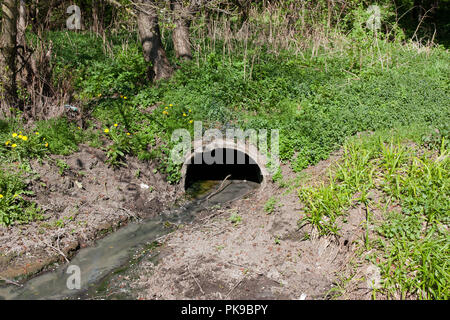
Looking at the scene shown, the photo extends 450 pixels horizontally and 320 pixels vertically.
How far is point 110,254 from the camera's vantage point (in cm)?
573

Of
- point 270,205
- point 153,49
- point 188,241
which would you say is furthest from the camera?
point 153,49

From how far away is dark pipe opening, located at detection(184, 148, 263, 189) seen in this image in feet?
27.9

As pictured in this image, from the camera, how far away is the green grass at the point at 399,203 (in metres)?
4.20

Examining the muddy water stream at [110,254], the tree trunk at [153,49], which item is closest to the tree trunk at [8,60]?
the tree trunk at [153,49]

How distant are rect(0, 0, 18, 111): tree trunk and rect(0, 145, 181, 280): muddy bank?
60.5 inches

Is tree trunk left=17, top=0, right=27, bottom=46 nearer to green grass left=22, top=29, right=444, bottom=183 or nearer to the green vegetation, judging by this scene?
green grass left=22, top=29, right=444, bottom=183

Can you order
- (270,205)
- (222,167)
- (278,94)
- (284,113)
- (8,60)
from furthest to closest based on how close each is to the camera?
(222,167), (278,94), (284,113), (8,60), (270,205)

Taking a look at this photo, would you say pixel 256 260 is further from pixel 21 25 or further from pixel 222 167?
pixel 21 25

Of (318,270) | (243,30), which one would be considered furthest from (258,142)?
(243,30)

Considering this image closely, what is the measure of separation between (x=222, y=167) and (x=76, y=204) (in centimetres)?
377

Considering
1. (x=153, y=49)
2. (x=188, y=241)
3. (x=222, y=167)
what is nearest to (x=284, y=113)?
(x=222, y=167)

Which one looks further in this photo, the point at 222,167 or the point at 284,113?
the point at 222,167

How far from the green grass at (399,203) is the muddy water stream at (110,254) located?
87.4 inches

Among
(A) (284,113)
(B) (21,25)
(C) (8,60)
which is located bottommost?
(A) (284,113)
